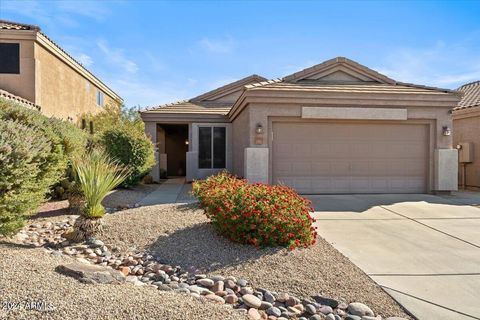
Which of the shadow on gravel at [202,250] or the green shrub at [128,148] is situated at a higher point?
the green shrub at [128,148]

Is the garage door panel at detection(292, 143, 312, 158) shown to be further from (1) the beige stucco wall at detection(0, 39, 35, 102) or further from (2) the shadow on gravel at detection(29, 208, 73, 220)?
(1) the beige stucco wall at detection(0, 39, 35, 102)

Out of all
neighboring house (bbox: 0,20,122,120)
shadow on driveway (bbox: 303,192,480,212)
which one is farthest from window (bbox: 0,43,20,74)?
shadow on driveway (bbox: 303,192,480,212)

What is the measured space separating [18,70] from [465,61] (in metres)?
20.6

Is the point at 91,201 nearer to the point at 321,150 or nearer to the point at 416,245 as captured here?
the point at 416,245

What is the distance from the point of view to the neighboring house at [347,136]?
35.3ft

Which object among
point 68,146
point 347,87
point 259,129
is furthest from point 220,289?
point 347,87

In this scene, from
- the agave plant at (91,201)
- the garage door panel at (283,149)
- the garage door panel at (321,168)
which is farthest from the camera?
the garage door panel at (321,168)

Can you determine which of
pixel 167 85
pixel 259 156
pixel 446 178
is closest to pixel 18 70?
pixel 167 85

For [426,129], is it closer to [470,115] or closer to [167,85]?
[470,115]

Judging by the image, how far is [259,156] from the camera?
10586 mm

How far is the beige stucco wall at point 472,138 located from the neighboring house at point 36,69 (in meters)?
A: 20.1

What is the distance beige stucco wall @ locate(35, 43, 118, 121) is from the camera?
579 inches

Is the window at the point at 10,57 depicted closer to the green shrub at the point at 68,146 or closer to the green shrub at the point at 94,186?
the green shrub at the point at 68,146

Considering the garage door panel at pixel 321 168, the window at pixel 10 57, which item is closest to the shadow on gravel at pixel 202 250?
the garage door panel at pixel 321 168
